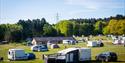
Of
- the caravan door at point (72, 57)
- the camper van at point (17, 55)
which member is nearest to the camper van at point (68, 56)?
the caravan door at point (72, 57)

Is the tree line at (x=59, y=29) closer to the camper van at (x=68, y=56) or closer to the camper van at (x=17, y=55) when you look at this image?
the camper van at (x=17, y=55)

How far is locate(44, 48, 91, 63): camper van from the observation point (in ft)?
89.4

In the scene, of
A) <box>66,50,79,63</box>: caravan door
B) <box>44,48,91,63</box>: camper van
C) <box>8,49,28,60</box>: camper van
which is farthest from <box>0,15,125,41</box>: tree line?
<box>66,50,79,63</box>: caravan door

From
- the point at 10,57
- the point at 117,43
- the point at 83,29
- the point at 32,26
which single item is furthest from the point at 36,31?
the point at 10,57

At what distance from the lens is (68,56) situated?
92.2ft

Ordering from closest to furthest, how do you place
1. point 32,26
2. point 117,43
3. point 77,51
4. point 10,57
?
point 77,51 → point 10,57 → point 117,43 → point 32,26

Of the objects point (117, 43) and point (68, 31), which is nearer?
point (117, 43)

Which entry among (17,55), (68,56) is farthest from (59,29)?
(68,56)

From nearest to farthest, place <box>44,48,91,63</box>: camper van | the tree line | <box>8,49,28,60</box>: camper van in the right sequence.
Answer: <box>44,48,91,63</box>: camper van → <box>8,49,28,60</box>: camper van → the tree line

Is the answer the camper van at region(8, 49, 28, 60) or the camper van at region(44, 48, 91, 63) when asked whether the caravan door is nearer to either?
the camper van at region(44, 48, 91, 63)

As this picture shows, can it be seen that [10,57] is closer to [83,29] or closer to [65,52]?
[65,52]

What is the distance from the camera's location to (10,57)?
113 feet

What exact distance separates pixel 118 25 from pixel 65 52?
71.2m

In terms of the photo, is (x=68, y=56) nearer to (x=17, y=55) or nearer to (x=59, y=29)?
(x=17, y=55)
